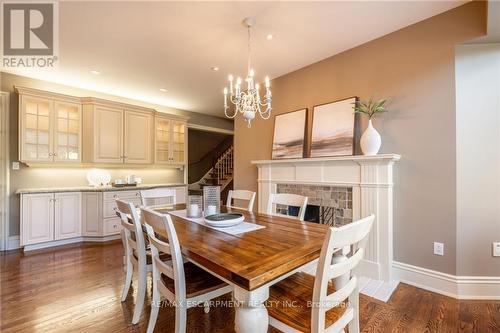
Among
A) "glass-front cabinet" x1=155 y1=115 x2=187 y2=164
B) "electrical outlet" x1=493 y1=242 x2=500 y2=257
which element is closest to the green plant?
"electrical outlet" x1=493 y1=242 x2=500 y2=257

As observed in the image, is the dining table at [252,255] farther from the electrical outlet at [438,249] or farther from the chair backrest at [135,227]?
the electrical outlet at [438,249]

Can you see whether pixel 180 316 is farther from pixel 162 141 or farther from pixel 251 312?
pixel 162 141

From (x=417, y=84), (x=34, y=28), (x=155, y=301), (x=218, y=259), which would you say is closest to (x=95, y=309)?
(x=155, y=301)

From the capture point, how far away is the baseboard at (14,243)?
3.39 meters

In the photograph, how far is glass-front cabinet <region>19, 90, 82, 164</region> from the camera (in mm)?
3430

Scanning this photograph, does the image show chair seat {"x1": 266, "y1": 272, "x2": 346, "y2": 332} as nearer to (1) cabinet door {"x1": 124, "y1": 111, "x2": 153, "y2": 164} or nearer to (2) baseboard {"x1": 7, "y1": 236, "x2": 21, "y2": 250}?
(1) cabinet door {"x1": 124, "y1": 111, "x2": 153, "y2": 164}

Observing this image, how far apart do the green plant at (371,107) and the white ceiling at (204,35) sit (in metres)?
0.72

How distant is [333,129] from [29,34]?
11.6 ft

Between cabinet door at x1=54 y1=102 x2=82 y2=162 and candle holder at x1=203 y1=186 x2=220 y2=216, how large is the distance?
3.15m

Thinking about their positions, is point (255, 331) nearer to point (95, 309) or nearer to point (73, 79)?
point (95, 309)

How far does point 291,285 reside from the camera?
1.45 metres

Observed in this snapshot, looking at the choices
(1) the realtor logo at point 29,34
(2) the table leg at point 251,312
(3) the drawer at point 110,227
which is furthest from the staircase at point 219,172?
(2) the table leg at point 251,312

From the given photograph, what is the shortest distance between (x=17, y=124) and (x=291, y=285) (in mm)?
4481

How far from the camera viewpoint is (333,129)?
2926 mm
